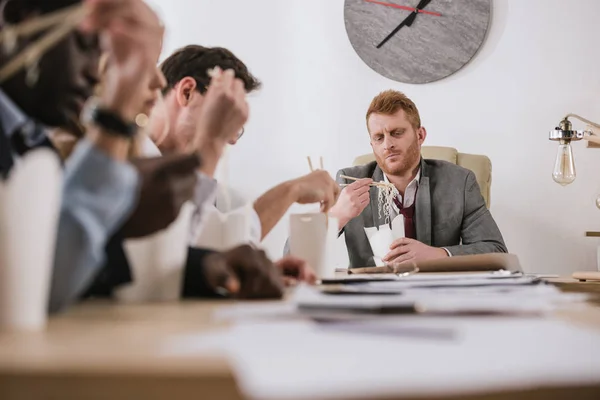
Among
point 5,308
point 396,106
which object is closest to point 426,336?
point 5,308

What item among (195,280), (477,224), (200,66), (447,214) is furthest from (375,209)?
(195,280)

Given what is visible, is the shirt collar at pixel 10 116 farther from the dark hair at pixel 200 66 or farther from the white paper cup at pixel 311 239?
the dark hair at pixel 200 66

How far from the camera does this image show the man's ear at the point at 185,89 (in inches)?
70.3

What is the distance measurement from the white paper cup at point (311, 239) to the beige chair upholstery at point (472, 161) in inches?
72.9

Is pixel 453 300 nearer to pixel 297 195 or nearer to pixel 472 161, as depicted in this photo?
pixel 297 195

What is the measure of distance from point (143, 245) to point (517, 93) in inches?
119

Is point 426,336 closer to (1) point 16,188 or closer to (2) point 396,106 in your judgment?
(1) point 16,188

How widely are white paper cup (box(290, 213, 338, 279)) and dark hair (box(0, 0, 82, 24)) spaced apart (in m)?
0.77

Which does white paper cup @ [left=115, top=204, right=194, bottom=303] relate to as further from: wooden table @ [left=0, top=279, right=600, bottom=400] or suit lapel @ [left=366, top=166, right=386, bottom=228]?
suit lapel @ [left=366, top=166, right=386, bottom=228]

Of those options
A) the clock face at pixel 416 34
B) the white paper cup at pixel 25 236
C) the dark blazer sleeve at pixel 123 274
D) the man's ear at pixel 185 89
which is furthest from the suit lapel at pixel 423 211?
the white paper cup at pixel 25 236

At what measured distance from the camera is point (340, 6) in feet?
12.0

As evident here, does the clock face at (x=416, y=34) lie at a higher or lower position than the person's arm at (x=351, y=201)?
higher

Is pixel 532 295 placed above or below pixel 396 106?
below

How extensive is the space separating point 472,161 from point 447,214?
0.32 meters
